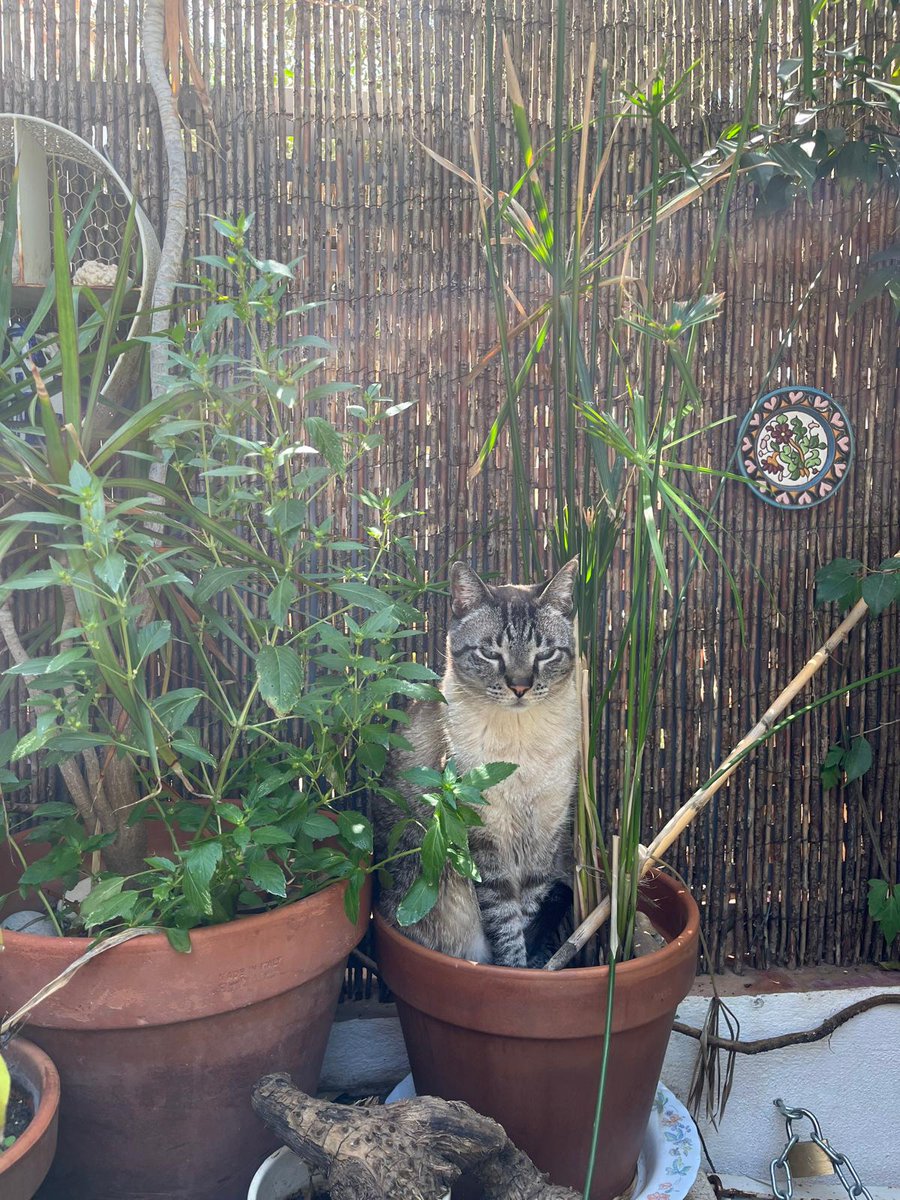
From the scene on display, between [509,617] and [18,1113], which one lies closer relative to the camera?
[18,1113]

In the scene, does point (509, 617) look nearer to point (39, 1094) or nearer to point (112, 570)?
point (112, 570)

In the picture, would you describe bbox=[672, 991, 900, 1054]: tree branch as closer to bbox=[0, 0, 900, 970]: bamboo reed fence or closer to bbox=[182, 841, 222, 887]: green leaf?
bbox=[0, 0, 900, 970]: bamboo reed fence

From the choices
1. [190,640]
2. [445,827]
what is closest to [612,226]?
[190,640]

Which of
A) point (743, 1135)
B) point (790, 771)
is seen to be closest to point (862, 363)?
point (790, 771)

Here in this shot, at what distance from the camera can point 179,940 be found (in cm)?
130

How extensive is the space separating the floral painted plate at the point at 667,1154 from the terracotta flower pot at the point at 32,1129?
90 cm

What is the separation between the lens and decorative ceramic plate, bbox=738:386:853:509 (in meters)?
2.06

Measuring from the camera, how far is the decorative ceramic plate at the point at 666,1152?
1.50 meters

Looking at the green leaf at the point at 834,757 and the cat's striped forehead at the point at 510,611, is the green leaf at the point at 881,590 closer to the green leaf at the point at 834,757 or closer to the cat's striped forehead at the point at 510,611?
the green leaf at the point at 834,757

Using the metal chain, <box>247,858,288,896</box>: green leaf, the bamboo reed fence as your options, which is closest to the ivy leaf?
the bamboo reed fence

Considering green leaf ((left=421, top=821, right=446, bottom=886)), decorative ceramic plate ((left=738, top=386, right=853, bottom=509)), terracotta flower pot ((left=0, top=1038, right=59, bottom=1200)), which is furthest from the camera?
decorative ceramic plate ((left=738, top=386, right=853, bottom=509))

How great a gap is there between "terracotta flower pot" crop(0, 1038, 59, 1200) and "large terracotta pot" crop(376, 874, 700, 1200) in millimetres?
551

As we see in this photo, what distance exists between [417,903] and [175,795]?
528mm

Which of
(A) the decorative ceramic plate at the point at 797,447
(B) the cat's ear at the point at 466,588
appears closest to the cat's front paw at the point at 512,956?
(B) the cat's ear at the point at 466,588
